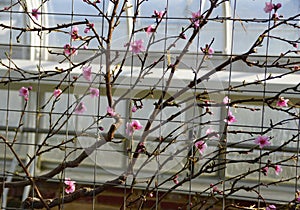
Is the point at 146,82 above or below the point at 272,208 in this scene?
above

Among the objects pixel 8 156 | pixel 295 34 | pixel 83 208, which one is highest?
pixel 295 34

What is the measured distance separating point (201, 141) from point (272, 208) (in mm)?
314

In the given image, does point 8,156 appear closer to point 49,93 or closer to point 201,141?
point 49,93

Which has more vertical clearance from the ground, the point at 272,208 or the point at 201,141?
the point at 201,141

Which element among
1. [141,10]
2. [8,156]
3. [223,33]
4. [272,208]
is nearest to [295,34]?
[223,33]

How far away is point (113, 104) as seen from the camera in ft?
5.82

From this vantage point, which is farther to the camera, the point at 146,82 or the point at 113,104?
the point at 146,82

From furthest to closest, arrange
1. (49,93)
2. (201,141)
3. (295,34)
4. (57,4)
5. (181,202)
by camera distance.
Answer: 1. (49,93)
2. (181,202)
3. (57,4)
4. (295,34)
5. (201,141)

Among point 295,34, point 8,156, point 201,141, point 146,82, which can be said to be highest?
point 295,34

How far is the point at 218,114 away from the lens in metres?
2.49

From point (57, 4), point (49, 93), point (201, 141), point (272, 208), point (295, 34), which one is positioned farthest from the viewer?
point (49, 93)

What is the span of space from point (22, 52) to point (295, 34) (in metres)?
1.42

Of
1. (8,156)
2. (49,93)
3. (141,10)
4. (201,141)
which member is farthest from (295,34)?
(8,156)

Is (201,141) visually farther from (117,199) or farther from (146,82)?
(117,199)
